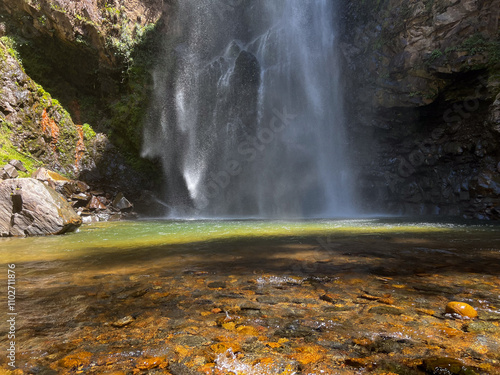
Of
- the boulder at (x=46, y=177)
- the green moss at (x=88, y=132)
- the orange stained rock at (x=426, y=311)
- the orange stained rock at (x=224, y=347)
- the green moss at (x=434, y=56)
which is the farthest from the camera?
the green moss at (x=88, y=132)

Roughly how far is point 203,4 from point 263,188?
12403mm

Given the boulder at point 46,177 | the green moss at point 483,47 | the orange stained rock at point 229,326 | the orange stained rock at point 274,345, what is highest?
the green moss at point 483,47

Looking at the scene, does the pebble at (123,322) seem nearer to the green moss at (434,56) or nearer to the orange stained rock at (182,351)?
the orange stained rock at (182,351)

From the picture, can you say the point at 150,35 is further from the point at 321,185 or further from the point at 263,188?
the point at 321,185

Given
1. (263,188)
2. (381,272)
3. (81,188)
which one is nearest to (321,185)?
(263,188)

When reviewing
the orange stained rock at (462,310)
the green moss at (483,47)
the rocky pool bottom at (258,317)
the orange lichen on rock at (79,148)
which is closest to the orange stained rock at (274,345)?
the rocky pool bottom at (258,317)

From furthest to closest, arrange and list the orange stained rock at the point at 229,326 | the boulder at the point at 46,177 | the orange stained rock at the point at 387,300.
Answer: the boulder at the point at 46,177, the orange stained rock at the point at 387,300, the orange stained rock at the point at 229,326

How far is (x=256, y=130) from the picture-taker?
51.9 ft

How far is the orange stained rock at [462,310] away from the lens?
1.70 meters

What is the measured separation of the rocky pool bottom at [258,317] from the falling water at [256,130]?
12.3 metres

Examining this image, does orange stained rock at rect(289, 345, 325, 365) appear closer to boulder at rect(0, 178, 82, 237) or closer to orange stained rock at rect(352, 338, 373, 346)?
orange stained rock at rect(352, 338, 373, 346)

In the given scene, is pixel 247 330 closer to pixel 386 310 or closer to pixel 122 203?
pixel 386 310

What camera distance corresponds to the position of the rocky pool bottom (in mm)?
1267

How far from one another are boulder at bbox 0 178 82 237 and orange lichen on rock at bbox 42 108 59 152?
7236 millimetres
